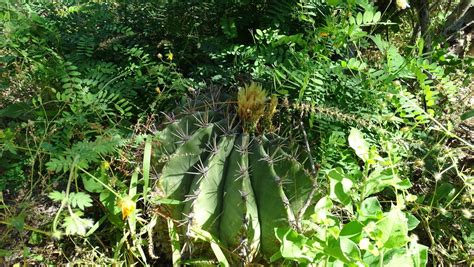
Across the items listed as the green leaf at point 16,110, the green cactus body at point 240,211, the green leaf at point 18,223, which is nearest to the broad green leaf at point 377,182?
the green cactus body at point 240,211

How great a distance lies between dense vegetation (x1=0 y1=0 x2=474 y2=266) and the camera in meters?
1.65

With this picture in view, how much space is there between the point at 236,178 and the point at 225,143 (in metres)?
0.15

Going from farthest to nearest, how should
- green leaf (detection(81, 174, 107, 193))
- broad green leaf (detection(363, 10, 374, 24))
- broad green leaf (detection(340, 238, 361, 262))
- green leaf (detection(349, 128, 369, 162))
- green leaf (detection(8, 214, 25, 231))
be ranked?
broad green leaf (detection(363, 10, 374, 24))
green leaf (detection(81, 174, 107, 193))
green leaf (detection(8, 214, 25, 231))
green leaf (detection(349, 128, 369, 162))
broad green leaf (detection(340, 238, 361, 262))

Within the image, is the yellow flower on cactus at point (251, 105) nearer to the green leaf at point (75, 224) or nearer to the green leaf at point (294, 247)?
the green leaf at point (294, 247)

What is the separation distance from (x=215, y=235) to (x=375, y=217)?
0.56 m

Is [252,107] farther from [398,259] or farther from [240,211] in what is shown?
[398,259]

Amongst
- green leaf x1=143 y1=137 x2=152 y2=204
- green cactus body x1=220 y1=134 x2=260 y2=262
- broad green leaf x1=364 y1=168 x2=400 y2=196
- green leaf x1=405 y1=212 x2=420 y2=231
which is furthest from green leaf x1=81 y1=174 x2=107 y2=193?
green leaf x1=405 y1=212 x2=420 y2=231

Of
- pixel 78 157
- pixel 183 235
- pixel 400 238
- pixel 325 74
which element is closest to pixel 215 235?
pixel 183 235

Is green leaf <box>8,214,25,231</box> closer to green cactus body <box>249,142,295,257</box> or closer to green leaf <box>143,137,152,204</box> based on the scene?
green leaf <box>143,137,152,204</box>

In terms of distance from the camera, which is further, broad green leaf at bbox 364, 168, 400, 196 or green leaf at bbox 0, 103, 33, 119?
green leaf at bbox 0, 103, 33, 119

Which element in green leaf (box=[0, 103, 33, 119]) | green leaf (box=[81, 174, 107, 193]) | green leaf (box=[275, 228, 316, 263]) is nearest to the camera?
green leaf (box=[275, 228, 316, 263])

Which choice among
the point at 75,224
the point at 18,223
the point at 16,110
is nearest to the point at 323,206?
the point at 75,224

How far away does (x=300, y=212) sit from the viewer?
5.50 ft

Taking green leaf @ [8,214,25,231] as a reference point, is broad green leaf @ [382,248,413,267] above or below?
above
